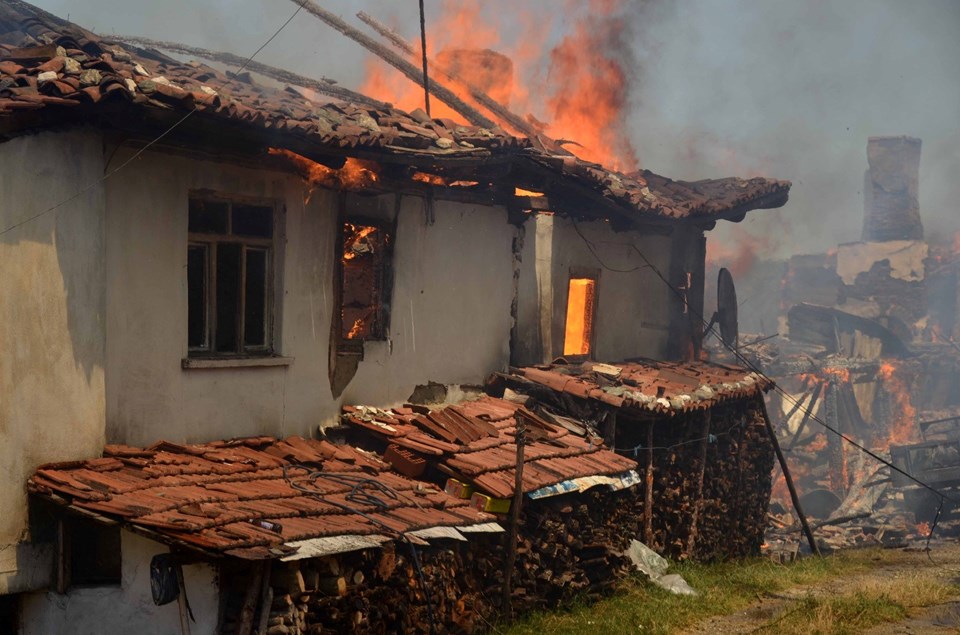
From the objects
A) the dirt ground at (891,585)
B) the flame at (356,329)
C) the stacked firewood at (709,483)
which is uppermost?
the flame at (356,329)

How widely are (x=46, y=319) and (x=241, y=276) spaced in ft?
8.49

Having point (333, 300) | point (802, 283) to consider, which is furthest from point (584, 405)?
point (802, 283)

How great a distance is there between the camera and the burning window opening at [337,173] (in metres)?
11.6

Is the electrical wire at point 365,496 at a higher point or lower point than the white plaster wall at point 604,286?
lower

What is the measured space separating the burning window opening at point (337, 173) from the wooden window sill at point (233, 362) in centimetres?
220

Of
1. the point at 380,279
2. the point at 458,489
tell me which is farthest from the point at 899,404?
the point at 458,489

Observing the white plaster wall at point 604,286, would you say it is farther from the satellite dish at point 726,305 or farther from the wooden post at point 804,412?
the wooden post at point 804,412

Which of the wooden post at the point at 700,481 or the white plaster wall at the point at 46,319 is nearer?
the white plaster wall at the point at 46,319

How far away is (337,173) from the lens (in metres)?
12.3

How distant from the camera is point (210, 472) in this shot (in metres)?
9.91

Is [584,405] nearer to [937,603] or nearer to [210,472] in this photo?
[937,603]

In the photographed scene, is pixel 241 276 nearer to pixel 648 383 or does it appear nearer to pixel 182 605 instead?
pixel 182 605

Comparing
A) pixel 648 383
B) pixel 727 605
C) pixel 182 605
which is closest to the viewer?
pixel 182 605

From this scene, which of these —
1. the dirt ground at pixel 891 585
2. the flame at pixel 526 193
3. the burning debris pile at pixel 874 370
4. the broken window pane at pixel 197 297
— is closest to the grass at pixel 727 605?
the dirt ground at pixel 891 585
